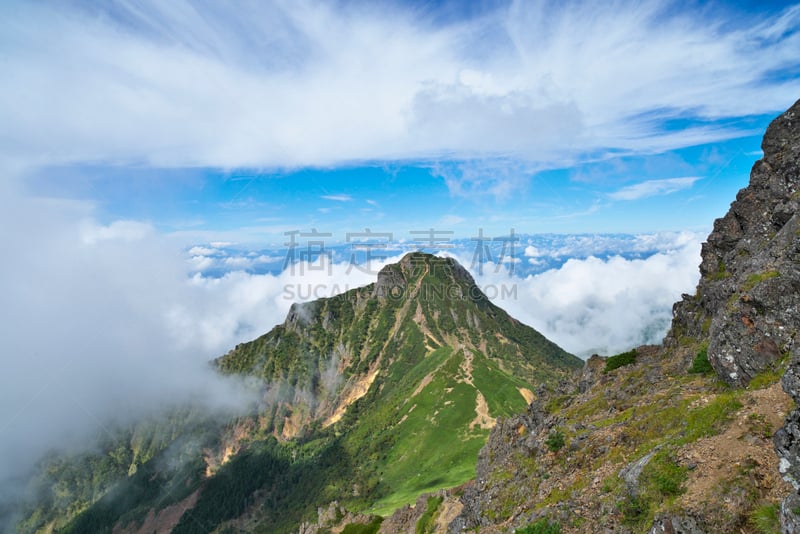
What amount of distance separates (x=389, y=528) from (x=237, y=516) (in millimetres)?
177415

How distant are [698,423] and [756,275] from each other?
14814 mm

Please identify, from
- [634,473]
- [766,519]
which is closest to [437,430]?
[634,473]

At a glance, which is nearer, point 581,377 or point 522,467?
point 522,467

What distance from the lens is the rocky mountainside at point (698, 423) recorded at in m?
15.8

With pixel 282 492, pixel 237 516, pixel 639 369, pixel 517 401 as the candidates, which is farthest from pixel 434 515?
pixel 237 516

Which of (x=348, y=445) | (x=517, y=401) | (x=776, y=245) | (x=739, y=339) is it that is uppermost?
(x=776, y=245)

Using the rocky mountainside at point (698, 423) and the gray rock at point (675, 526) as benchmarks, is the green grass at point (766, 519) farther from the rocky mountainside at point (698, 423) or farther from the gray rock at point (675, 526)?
the gray rock at point (675, 526)

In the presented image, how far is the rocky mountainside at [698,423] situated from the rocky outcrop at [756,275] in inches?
4.5

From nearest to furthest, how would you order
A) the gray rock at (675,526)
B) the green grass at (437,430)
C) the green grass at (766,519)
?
1. the green grass at (766,519)
2. the gray rock at (675,526)
3. the green grass at (437,430)

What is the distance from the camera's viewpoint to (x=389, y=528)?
65125mm

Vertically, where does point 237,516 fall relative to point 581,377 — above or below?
below

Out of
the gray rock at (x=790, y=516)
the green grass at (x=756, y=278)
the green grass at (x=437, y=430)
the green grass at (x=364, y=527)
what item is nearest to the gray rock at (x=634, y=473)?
the gray rock at (x=790, y=516)

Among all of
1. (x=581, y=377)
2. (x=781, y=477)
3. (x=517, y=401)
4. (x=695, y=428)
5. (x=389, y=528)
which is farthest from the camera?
(x=517, y=401)

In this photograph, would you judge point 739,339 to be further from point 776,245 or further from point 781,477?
point 781,477
